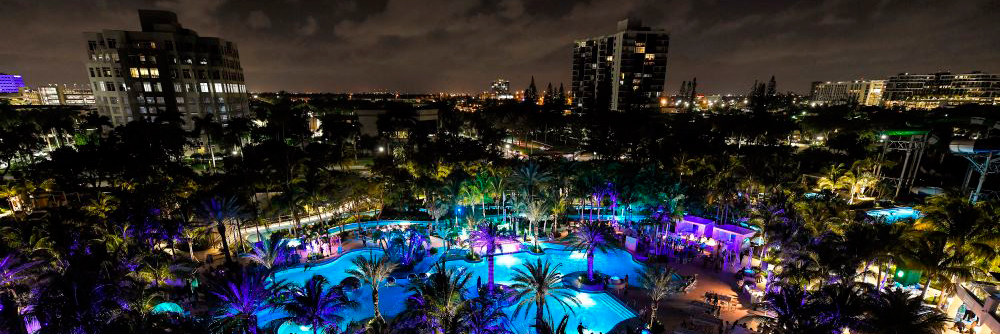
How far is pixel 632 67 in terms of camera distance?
144 metres

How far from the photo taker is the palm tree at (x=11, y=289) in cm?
1962

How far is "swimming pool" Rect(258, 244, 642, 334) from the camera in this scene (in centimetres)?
2758

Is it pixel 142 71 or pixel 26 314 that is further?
pixel 142 71

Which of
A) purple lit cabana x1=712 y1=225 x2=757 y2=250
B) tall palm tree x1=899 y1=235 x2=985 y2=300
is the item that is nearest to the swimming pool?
purple lit cabana x1=712 y1=225 x2=757 y2=250

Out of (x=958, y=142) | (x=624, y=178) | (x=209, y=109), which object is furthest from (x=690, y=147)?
(x=209, y=109)

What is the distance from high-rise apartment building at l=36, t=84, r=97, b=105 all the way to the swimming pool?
192657 mm

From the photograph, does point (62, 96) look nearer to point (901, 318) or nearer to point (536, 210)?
point (536, 210)

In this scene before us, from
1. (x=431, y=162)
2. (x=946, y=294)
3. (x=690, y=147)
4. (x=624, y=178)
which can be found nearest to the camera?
(x=946, y=294)

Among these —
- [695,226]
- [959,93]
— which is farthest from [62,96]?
[959,93]

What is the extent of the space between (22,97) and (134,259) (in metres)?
211

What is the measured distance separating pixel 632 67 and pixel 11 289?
147 metres

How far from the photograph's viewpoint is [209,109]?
265 feet

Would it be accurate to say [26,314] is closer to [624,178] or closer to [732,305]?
[732,305]

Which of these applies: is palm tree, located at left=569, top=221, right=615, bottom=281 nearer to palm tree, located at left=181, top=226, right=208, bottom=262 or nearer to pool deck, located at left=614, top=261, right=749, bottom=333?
pool deck, located at left=614, top=261, right=749, bottom=333
